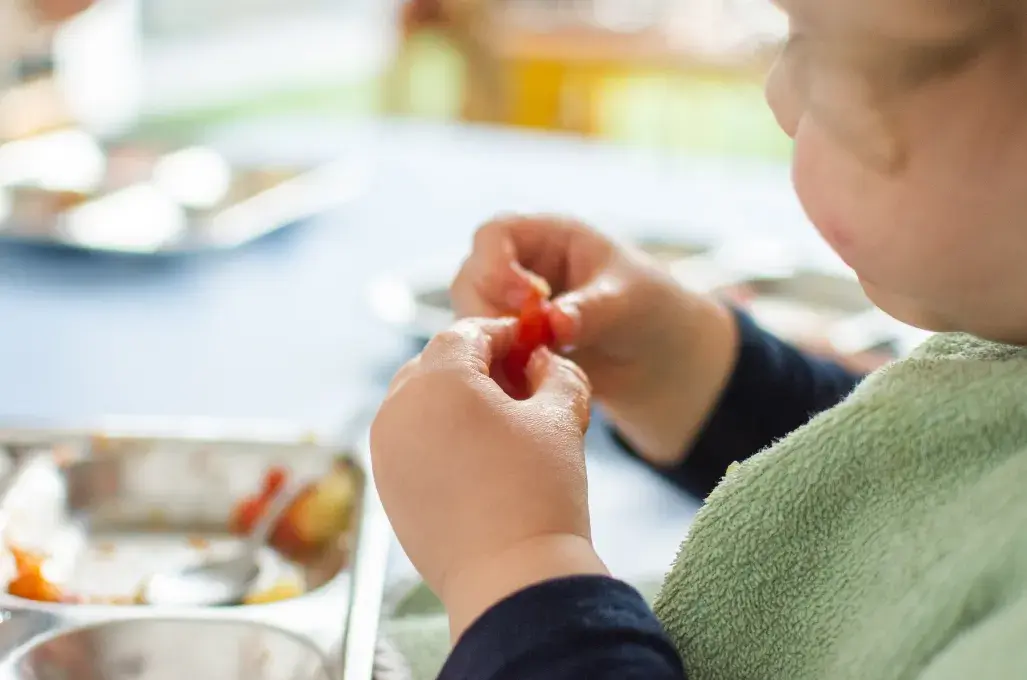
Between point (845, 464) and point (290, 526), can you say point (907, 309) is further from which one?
point (290, 526)

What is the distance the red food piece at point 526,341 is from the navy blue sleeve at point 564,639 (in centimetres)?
15

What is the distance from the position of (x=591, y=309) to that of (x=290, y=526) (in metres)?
0.26

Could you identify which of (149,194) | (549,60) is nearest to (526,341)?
(149,194)

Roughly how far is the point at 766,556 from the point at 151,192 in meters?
1.11

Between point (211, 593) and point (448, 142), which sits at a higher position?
point (211, 593)

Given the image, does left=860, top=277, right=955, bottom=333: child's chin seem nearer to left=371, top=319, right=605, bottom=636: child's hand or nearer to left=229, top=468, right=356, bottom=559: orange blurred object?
left=371, top=319, right=605, bottom=636: child's hand

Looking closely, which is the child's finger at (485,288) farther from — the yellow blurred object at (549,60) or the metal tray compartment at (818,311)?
the yellow blurred object at (549,60)

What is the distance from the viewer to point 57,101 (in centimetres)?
203

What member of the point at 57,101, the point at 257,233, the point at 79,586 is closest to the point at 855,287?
the point at 257,233

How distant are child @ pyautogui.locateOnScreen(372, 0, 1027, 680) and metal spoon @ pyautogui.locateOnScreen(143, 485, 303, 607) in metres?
0.24

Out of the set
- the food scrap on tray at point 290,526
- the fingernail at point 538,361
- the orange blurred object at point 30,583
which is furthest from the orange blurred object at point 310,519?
the fingernail at point 538,361

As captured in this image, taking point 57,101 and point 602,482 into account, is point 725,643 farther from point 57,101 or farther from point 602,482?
point 57,101

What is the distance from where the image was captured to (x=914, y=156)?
365mm

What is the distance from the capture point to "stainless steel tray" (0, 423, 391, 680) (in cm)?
55
